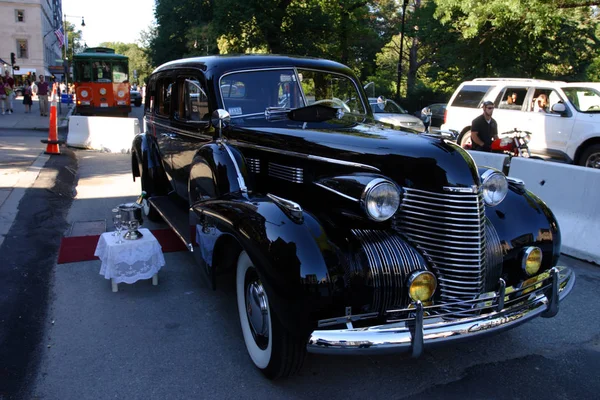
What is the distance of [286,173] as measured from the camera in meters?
3.74

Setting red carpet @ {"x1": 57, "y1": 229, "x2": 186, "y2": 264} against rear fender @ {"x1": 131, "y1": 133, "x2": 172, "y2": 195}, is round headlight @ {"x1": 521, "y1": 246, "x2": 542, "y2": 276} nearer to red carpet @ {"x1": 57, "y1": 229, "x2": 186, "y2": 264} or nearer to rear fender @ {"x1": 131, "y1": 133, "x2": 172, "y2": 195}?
red carpet @ {"x1": 57, "y1": 229, "x2": 186, "y2": 264}

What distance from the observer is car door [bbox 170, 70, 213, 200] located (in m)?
4.68

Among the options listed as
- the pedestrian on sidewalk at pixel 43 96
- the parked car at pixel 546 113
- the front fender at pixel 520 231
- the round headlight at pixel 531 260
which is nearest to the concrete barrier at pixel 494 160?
the front fender at pixel 520 231

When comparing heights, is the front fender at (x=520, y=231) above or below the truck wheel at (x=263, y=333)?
above

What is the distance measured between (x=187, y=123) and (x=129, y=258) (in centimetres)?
146

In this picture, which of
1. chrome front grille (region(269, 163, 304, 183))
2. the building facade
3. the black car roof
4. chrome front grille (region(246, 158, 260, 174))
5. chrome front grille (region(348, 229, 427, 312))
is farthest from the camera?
the building facade

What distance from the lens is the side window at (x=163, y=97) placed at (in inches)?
228

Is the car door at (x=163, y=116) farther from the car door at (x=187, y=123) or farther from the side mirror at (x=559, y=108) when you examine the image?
the side mirror at (x=559, y=108)

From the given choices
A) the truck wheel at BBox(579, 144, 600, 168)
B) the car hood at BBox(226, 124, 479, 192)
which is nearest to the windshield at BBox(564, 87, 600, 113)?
the truck wheel at BBox(579, 144, 600, 168)

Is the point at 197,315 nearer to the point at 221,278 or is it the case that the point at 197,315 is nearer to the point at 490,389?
the point at 221,278

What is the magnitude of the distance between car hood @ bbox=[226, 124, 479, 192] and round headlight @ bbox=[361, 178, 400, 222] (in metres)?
0.13

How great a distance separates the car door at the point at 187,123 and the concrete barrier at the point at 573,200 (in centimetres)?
411

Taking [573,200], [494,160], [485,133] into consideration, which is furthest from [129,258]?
[485,133]

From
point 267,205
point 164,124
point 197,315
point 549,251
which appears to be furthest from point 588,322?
point 164,124
